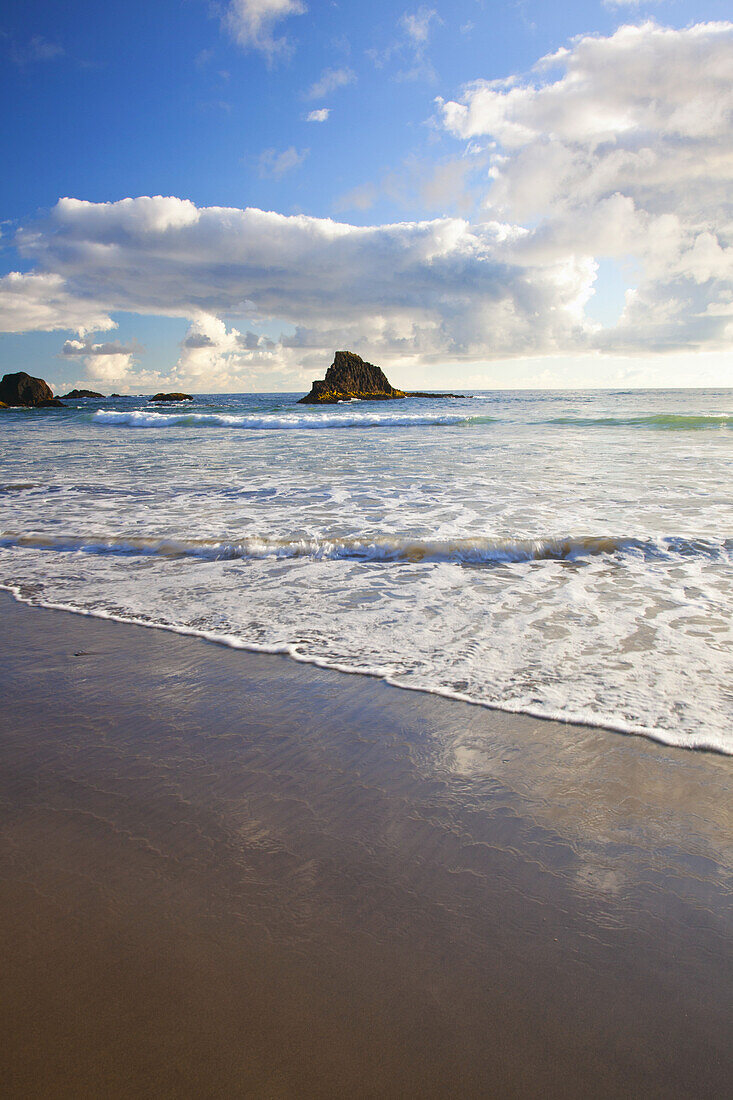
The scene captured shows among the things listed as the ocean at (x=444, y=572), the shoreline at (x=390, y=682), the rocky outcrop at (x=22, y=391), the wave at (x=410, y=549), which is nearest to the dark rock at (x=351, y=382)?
the rocky outcrop at (x=22, y=391)

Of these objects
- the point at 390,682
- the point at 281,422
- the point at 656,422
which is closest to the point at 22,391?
the point at 281,422

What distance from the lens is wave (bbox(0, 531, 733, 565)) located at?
5.18 meters

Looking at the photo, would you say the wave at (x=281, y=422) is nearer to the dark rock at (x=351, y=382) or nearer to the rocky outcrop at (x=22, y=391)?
the dark rock at (x=351, y=382)

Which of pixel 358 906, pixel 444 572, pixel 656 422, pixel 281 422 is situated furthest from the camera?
pixel 281 422

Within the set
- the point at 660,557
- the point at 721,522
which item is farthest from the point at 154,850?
the point at 721,522

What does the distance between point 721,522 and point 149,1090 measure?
6611mm

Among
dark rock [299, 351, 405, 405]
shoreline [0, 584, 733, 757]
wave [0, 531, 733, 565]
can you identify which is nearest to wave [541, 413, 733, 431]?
wave [0, 531, 733, 565]

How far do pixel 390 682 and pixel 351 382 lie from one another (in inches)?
2404

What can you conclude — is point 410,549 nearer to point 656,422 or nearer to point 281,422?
point 656,422

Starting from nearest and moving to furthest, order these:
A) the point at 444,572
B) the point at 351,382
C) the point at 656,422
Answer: the point at 444,572 → the point at 656,422 → the point at 351,382

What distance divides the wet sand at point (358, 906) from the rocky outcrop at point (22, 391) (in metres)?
78.6

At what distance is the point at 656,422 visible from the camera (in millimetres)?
23938

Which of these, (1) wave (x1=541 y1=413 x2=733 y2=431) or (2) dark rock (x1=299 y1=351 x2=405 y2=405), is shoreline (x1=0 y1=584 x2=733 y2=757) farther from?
(2) dark rock (x1=299 y1=351 x2=405 y2=405)

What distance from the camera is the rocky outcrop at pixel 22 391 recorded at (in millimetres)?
69188
